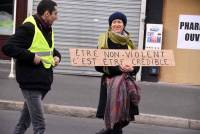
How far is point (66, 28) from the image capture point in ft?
45.3

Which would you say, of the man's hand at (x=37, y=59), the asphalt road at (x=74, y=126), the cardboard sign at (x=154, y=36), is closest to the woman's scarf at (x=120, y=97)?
the man's hand at (x=37, y=59)

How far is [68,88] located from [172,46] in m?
2.81

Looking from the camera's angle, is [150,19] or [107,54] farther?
[150,19]

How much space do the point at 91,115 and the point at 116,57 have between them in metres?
3.28

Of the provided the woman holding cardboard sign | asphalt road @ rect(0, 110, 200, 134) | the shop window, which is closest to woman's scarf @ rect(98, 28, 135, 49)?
the woman holding cardboard sign

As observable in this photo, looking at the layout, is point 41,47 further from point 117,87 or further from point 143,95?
point 143,95

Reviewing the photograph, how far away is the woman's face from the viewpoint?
657 centimetres

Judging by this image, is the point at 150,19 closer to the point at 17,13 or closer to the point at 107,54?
the point at 17,13

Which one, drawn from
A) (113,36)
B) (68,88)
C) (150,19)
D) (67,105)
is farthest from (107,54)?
(150,19)

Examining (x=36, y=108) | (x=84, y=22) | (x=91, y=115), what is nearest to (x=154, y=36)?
(x=84, y=22)

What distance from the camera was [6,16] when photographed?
14336 millimetres

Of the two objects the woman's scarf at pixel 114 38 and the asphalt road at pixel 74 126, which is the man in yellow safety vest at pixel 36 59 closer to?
the woman's scarf at pixel 114 38

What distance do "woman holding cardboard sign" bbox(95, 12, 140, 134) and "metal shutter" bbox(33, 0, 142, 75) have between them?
6890 mm

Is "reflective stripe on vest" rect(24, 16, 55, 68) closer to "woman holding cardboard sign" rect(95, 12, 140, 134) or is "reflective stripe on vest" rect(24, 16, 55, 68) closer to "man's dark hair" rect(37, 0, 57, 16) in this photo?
"man's dark hair" rect(37, 0, 57, 16)
